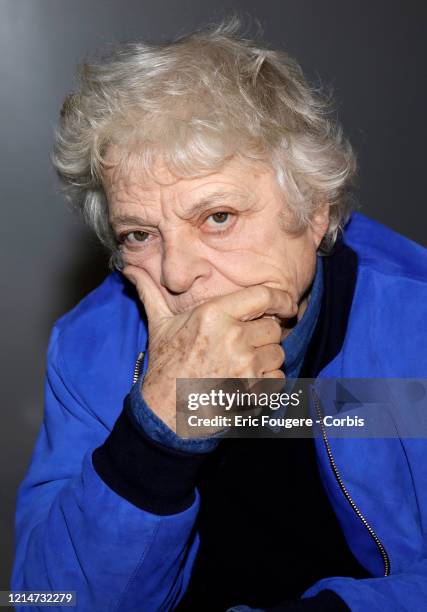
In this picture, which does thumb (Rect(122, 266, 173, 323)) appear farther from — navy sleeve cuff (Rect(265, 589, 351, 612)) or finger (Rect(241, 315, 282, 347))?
navy sleeve cuff (Rect(265, 589, 351, 612))

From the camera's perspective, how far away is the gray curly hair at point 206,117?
3.86ft

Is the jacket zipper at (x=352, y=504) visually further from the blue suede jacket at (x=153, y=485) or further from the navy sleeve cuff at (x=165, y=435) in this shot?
the navy sleeve cuff at (x=165, y=435)

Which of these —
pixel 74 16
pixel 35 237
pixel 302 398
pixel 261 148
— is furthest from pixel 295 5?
pixel 302 398

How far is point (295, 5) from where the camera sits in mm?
2275

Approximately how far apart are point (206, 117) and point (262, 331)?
362mm

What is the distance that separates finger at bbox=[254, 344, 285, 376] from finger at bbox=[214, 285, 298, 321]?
0.18 feet

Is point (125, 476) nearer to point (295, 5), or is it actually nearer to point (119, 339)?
point (119, 339)

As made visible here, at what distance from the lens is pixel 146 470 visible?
1.12m

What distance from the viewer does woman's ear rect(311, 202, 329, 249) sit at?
1.34m

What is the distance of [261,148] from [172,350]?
1.20 feet

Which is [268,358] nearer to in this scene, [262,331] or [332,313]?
[262,331]

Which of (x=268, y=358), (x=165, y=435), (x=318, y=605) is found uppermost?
(x=268, y=358)

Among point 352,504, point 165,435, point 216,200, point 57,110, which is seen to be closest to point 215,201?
point 216,200

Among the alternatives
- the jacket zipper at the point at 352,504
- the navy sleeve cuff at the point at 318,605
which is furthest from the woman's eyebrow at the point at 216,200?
the navy sleeve cuff at the point at 318,605
